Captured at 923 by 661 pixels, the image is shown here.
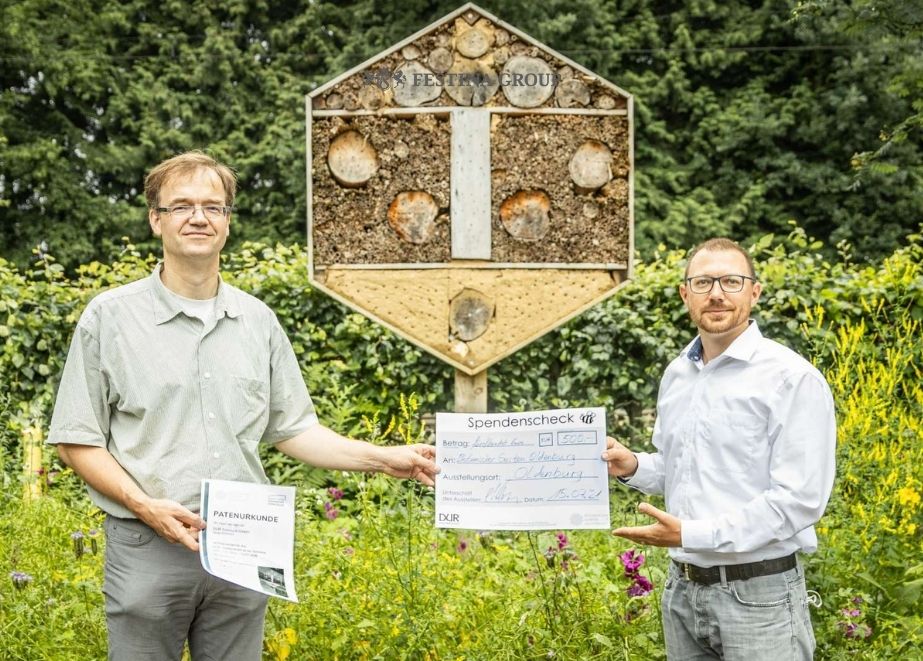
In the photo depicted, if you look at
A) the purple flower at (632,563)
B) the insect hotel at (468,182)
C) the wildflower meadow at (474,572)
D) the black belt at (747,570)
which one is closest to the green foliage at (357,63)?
the insect hotel at (468,182)

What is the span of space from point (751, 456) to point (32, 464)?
11.6ft

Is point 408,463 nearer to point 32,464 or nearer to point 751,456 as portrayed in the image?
point 751,456

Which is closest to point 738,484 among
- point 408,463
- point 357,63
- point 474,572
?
point 408,463

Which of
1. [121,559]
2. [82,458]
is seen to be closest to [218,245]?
[82,458]

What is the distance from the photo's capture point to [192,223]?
2477 millimetres

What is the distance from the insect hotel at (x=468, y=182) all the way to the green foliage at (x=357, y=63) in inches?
415

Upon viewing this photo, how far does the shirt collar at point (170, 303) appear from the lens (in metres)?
2.49

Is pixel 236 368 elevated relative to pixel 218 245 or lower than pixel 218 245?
lower

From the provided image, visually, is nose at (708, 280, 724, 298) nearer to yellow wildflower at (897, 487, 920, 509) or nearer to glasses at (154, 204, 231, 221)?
glasses at (154, 204, 231, 221)

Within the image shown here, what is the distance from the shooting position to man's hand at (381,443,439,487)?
113 inches

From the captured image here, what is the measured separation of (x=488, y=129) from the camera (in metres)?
4.51

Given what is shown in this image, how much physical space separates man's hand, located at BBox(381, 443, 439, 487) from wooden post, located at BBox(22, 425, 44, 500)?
6.98 ft

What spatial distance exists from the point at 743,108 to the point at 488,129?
1310 cm

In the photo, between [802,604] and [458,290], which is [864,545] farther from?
[458,290]
